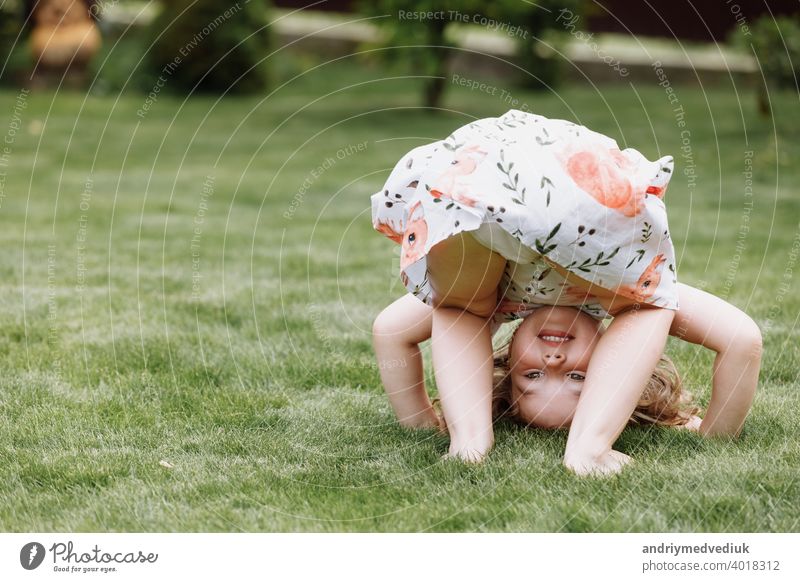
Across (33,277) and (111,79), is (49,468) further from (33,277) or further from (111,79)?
(111,79)

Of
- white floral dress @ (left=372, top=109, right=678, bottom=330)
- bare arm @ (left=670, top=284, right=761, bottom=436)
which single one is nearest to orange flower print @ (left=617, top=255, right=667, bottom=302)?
white floral dress @ (left=372, top=109, right=678, bottom=330)

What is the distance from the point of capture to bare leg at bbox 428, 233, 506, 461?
243 cm

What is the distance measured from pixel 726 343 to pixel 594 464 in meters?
0.44

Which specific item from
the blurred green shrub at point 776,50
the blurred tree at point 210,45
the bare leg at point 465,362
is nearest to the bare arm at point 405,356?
the bare leg at point 465,362

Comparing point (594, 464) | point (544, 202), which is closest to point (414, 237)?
point (544, 202)

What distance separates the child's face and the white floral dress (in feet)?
0.76

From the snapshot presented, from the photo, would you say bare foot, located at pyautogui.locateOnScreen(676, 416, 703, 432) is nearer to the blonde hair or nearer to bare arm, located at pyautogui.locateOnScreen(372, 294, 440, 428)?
the blonde hair

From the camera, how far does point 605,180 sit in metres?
2.20

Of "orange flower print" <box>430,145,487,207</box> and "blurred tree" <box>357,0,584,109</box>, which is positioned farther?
"blurred tree" <box>357,0,584,109</box>

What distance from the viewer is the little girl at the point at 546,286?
2182mm

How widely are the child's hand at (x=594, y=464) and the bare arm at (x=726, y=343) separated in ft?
1.04
